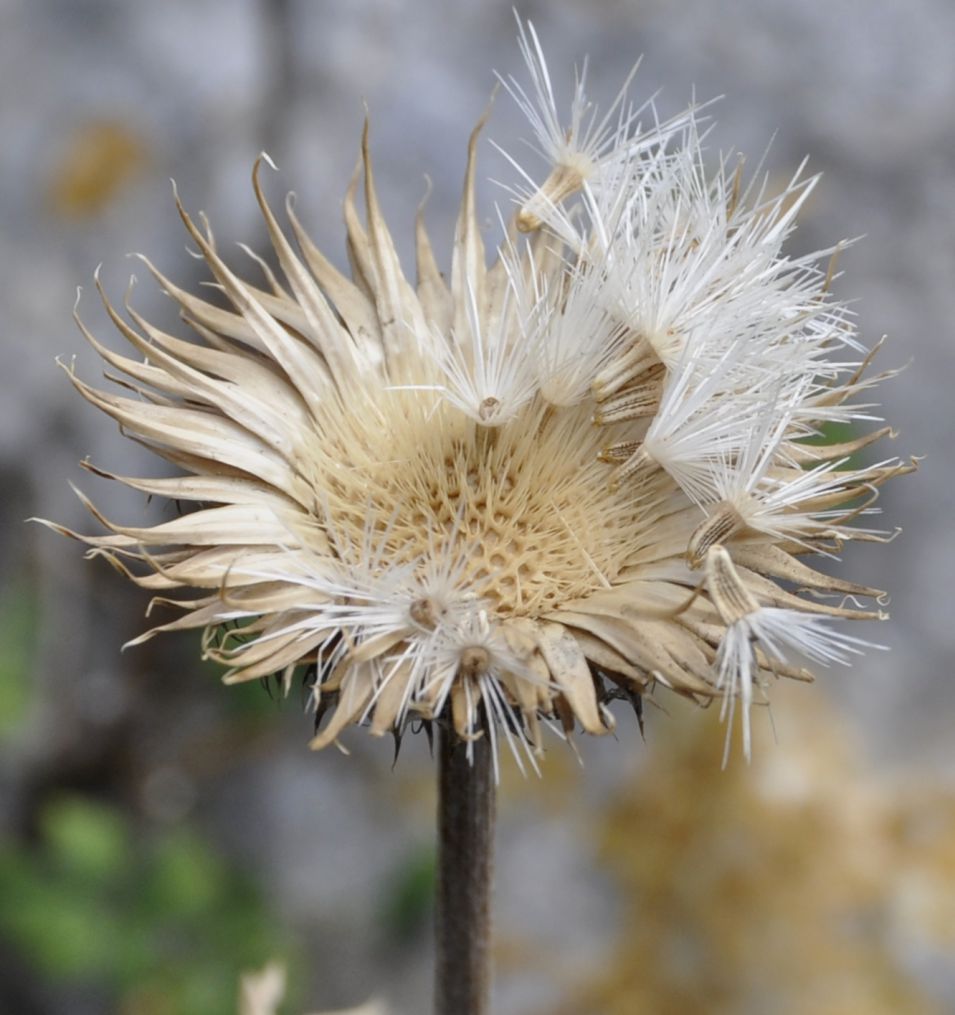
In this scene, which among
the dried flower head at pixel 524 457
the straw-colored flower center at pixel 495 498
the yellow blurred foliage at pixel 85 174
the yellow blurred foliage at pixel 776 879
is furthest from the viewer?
the yellow blurred foliage at pixel 85 174

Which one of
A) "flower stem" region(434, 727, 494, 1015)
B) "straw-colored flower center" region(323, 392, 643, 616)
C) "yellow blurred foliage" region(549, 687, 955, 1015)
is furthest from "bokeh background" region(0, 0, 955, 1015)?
"straw-colored flower center" region(323, 392, 643, 616)

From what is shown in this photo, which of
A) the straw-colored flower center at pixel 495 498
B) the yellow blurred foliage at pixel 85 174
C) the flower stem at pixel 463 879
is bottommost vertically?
the flower stem at pixel 463 879

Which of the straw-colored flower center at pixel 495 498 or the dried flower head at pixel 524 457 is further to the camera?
the straw-colored flower center at pixel 495 498

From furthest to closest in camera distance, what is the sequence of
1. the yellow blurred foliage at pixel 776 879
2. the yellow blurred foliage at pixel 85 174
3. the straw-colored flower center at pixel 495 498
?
the yellow blurred foliage at pixel 85 174 < the yellow blurred foliage at pixel 776 879 < the straw-colored flower center at pixel 495 498

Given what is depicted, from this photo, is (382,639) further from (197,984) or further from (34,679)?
(34,679)

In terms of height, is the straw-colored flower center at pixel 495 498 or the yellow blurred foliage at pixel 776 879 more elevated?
the straw-colored flower center at pixel 495 498

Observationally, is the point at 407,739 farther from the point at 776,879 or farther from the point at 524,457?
the point at 524,457

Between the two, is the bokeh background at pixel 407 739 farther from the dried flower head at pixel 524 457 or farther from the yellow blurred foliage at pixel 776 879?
the dried flower head at pixel 524 457

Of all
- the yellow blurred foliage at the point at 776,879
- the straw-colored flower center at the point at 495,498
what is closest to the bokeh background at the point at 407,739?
the yellow blurred foliage at the point at 776,879

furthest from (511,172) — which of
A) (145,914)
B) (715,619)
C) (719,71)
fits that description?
(715,619)
